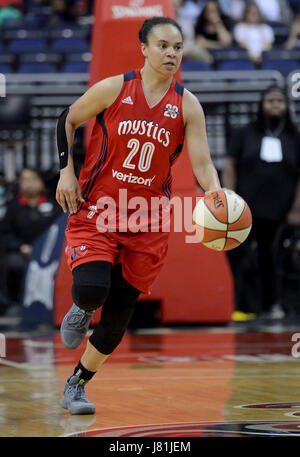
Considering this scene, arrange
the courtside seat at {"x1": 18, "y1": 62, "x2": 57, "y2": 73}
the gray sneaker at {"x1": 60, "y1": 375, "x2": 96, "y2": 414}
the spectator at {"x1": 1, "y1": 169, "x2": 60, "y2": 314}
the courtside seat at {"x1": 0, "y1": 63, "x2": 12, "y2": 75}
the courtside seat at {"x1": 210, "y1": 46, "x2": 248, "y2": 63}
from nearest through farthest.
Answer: the gray sneaker at {"x1": 60, "y1": 375, "x2": 96, "y2": 414} → the spectator at {"x1": 1, "y1": 169, "x2": 60, "y2": 314} → the courtside seat at {"x1": 210, "y1": 46, "x2": 248, "y2": 63} → the courtside seat at {"x1": 0, "y1": 63, "x2": 12, "y2": 75} → the courtside seat at {"x1": 18, "y1": 62, "x2": 57, "y2": 73}

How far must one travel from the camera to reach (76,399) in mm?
5176

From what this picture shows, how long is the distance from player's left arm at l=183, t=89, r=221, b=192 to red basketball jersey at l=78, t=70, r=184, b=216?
0.05m

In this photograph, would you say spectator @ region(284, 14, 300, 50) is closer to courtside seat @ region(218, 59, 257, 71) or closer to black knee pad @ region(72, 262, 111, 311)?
courtside seat @ region(218, 59, 257, 71)

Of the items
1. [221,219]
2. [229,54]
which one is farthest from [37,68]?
[221,219]

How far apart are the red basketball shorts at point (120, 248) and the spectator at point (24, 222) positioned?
6.13 m

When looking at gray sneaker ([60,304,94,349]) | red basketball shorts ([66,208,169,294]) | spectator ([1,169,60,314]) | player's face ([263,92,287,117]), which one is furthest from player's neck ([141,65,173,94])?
spectator ([1,169,60,314])

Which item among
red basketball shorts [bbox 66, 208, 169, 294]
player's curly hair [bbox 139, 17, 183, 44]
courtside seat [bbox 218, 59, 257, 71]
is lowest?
red basketball shorts [bbox 66, 208, 169, 294]

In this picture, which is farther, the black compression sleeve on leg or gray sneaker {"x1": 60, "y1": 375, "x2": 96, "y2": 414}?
the black compression sleeve on leg

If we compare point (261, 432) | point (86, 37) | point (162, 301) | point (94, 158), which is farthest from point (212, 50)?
point (261, 432)

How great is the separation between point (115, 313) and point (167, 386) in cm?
121

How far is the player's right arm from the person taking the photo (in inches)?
203

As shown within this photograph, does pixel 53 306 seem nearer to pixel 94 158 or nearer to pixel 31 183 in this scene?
pixel 31 183

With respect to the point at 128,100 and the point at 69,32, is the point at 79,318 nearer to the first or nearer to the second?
the point at 128,100

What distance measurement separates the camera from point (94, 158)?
532cm
